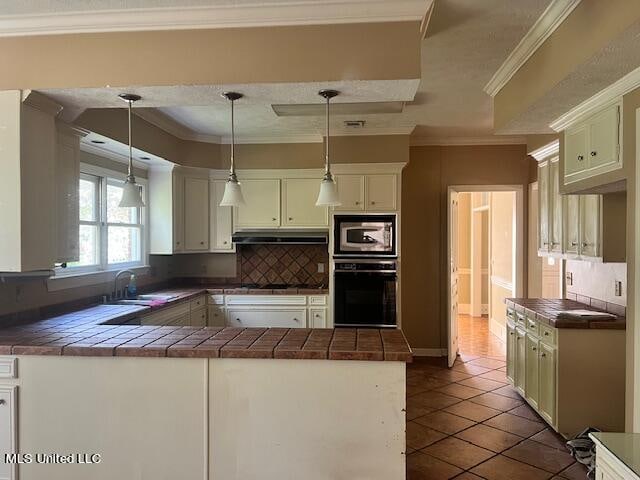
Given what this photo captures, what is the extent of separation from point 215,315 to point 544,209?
358 cm

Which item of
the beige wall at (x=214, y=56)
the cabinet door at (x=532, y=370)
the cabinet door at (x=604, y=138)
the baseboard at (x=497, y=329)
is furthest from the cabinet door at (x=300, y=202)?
the baseboard at (x=497, y=329)

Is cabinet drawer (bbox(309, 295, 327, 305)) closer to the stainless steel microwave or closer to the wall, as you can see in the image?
the stainless steel microwave

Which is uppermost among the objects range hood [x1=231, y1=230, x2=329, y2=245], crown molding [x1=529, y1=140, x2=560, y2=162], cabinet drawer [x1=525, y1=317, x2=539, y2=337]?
crown molding [x1=529, y1=140, x2=560, y2=162]

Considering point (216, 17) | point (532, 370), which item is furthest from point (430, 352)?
point (216, 17)

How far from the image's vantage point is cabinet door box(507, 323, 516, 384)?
12.8 feet

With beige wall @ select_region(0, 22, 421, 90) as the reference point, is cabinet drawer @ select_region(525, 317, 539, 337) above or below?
below

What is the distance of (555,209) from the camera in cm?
367

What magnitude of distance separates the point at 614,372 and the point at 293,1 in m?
3.22

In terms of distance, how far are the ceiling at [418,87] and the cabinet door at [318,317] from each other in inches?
78.5

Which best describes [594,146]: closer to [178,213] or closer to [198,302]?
[198,302]

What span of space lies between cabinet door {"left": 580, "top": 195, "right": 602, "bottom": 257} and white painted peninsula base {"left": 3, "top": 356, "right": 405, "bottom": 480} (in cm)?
191

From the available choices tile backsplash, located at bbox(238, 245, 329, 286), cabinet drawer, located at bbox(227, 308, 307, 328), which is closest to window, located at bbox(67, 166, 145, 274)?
cabinet drawer, located at bbox(227, 308, 307, 328)

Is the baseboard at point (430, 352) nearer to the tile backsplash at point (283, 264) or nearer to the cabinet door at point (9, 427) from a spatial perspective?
the tile backsplash at point (283, 264)

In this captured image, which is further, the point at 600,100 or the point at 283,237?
the point at 283,237
